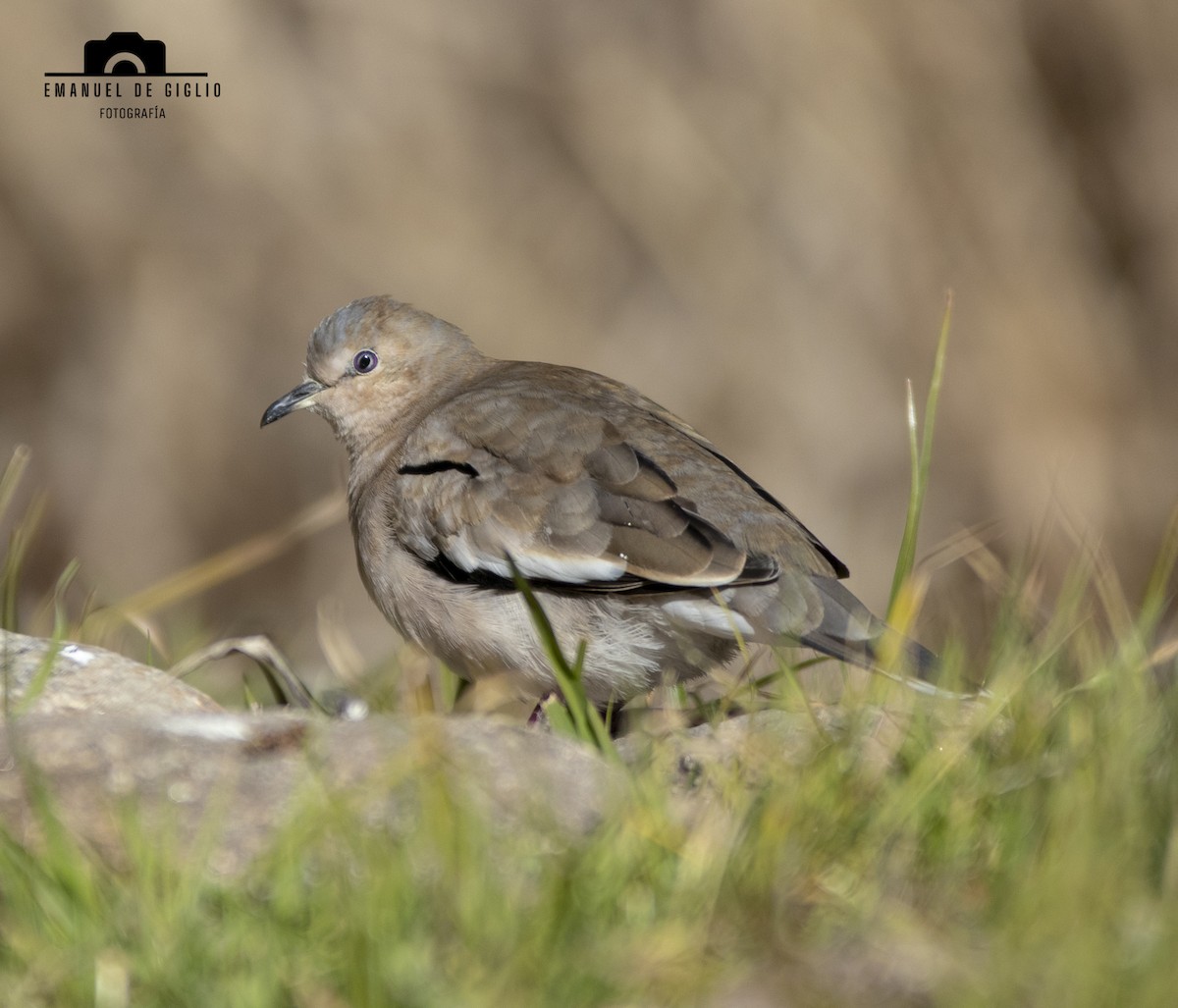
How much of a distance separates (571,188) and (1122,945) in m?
6.68

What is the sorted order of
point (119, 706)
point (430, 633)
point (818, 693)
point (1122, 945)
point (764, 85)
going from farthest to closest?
1. point (764, 85)
2. point (430, 633)
3. point (818, 693)
4. point (119, 706)
5. point (1122, 945)

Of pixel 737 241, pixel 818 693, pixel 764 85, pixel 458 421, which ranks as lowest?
pixel 818 693

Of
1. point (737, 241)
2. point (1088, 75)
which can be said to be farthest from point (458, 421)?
point (1088, 75)

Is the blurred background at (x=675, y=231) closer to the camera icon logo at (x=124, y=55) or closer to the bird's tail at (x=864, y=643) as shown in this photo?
the camera icon logo at (x=124, y=55)

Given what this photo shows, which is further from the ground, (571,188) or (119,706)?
(571,188)

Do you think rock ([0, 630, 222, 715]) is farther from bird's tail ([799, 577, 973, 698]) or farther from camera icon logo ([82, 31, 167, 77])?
camera icon logo ([82, 31, 167, 77])

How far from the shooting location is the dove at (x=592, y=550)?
427 centimetres

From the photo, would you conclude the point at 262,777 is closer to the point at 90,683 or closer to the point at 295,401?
the point at 90,683

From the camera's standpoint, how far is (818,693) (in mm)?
4219

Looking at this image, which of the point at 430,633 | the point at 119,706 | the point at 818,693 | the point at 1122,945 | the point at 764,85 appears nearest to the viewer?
the point at 1122,945

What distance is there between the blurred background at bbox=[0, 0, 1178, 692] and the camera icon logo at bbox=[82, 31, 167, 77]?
0.20 ft

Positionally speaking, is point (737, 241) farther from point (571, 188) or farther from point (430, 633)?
point (430, 633)

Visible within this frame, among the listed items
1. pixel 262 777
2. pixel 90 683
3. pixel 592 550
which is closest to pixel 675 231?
pixel 592 550

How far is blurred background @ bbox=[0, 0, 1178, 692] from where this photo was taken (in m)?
8.38
